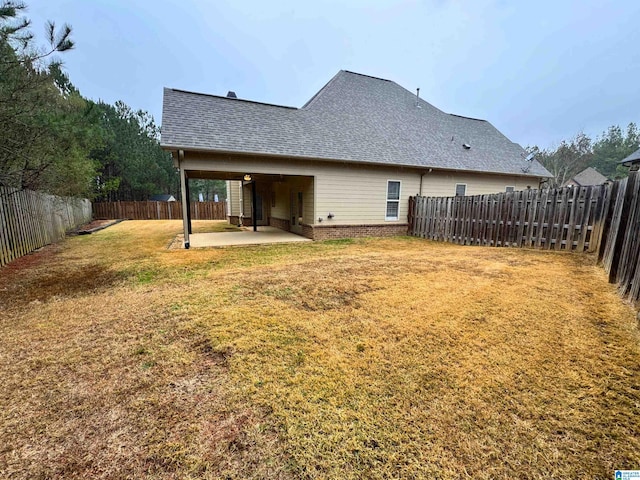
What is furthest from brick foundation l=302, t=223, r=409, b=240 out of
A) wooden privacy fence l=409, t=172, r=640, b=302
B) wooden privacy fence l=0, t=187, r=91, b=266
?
wooden privacy fence l=0, t=187, r=91, b=266

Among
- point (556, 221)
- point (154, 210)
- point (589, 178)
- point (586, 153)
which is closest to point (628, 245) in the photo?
point (556, 221)

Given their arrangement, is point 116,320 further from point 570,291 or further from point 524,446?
point 570,291

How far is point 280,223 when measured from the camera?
13617mm

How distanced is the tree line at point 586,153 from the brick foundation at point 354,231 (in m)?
28.3

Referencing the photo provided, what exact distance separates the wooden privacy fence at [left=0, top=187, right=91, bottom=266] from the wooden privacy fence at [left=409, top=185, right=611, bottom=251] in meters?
12.0

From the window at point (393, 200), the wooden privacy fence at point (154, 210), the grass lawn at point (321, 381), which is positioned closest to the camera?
the grass lawn at point (321, 381)

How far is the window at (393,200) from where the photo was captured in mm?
11009

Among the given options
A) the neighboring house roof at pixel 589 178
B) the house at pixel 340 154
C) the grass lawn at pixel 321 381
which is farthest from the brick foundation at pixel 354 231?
the neighboring house roof at pixel 589 178

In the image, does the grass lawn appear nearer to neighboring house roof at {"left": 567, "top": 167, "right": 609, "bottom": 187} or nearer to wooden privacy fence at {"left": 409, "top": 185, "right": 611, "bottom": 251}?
wooden privacy fence at {"left": 409, "top": 185, "right": 611, "bottom": 251}

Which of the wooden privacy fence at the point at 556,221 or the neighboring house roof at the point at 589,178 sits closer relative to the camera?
the wooden privacy fence at the point at 556,221

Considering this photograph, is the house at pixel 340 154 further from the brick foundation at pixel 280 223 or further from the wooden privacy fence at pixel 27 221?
the wooden privacy fence at pixel 27 221

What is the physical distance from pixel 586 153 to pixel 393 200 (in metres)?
44.3

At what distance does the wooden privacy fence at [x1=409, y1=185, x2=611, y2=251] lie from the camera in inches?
247

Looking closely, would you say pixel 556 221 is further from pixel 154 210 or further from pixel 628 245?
pixel 154 210
